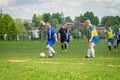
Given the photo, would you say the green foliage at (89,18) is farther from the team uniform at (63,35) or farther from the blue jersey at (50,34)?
the blue jersey at (50,34)

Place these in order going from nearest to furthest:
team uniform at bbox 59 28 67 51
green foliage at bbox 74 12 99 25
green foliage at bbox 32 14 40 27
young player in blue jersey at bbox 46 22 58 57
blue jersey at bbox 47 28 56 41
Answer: young player in blue jersey at bbox 46 22 58 57 < blue jersey at bbox 47 28 56 41 < team uniform at bbox 59 28 67 51 < green foliage at bbox 74 12 99 25 < green foliage at bbox 32 14 40 27

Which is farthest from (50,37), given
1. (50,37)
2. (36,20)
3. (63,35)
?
(36,20)

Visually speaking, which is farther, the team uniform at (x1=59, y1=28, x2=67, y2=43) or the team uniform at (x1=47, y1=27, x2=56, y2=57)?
the team uniform at (x1=59, y1=28, x2=67, y2=43)

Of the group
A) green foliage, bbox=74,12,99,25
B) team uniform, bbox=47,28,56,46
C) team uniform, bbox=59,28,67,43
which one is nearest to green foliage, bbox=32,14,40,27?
green foliage, bbox=74,12,99,25

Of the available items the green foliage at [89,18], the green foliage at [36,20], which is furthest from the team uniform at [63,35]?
the green foliage at [36,20]

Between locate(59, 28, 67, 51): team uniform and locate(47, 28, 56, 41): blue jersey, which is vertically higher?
locate(47, 28, 56, 41): blue jersey

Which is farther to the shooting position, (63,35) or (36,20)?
(36,20)

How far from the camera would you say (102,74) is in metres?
12.2

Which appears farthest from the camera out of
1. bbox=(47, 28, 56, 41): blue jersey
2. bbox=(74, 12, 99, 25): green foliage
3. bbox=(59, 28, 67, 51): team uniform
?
bbox=(74, 12, 99, 25): green foliage

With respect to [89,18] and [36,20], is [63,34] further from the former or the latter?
[36,20]

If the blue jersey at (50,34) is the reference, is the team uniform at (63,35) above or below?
below

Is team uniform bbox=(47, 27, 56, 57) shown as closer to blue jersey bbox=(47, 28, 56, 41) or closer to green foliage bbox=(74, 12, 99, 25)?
blue jersey bbox=(47, 28, 56, 41)

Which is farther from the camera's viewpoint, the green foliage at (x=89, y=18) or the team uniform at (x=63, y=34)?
the green foliage at (x=89, y=18)

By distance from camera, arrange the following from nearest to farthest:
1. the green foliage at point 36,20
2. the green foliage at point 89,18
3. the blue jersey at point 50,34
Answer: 1. the blue jersey at point 50,34
2. the green foliage at point 89,18
3. the green foliage at point 36,20
